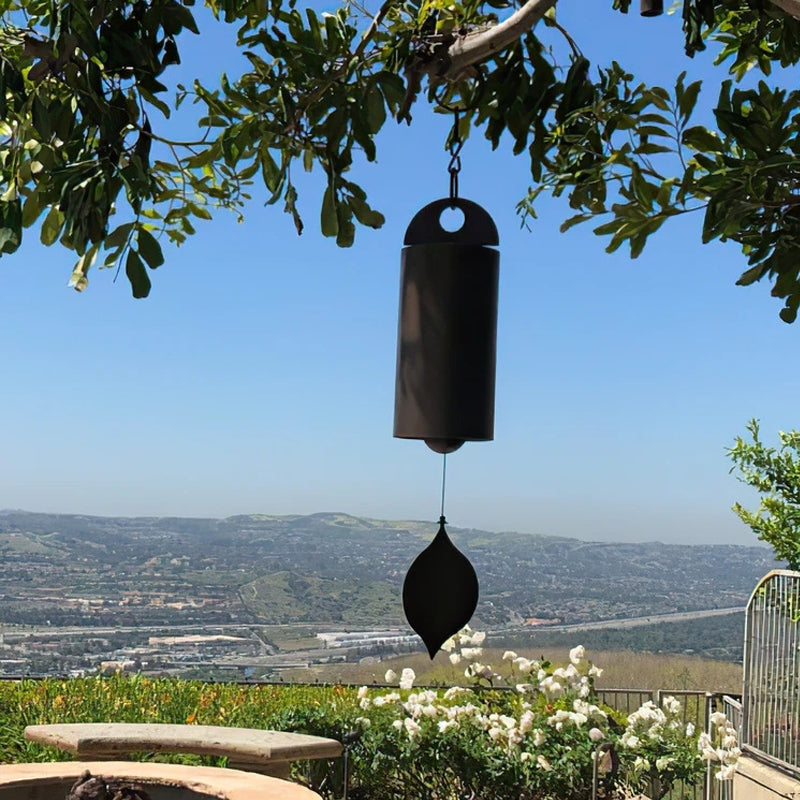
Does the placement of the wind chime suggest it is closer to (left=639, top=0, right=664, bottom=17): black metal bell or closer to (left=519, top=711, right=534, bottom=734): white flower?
(left=639, top=0, right=664, bottom=17): black metal bell

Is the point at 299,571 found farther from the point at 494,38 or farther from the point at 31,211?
the point at 494,38

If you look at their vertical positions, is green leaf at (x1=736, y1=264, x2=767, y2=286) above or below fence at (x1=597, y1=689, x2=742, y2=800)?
above

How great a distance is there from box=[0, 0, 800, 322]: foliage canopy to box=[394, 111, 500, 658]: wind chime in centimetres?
47

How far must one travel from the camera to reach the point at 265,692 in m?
6.31

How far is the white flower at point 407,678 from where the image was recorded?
19.2 ft

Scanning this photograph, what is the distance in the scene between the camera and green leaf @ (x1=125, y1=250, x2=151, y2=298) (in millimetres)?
1961

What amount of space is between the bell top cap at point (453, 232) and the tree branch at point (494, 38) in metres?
0.46

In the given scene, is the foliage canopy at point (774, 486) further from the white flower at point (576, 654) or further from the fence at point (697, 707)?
the white flower at point (576, 654)

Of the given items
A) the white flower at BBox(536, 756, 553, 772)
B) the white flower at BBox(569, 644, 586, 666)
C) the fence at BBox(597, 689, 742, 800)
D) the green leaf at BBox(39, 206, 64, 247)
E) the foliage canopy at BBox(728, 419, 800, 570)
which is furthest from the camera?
the foliage canopy at BBox(728, 419, 800, 570)

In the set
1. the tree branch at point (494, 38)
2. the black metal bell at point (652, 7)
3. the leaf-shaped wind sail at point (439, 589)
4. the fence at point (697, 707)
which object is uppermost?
the black metal bell at point (652, 7)

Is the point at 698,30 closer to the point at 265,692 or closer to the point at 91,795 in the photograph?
the point at 91,795

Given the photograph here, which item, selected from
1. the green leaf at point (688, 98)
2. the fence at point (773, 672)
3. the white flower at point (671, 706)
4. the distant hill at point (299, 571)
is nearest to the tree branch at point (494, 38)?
the green leaf at point (688, 98)

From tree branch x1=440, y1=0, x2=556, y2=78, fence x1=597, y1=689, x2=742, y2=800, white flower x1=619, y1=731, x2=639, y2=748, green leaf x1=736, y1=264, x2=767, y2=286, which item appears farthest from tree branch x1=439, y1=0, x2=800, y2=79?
fence x1=597, y1=689, x2=742, y2=800

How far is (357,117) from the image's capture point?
7.70ft
